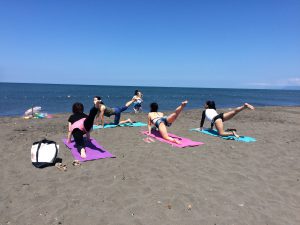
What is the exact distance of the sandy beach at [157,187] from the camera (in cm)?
397

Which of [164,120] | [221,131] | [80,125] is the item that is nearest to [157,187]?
[80,125]

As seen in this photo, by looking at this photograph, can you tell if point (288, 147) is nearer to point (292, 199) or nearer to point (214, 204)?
point (292, 199)

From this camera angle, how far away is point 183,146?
7770 mm

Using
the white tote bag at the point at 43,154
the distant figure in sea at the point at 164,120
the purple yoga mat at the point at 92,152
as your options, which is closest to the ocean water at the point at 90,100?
the distant figure in sea at the point at 164,120

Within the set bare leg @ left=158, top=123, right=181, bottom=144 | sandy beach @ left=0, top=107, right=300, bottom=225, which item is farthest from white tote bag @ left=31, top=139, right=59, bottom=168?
bare leg @ left=158, top=123, right=181, bottom=144

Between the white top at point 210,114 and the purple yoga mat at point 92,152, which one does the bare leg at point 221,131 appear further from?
the purple yoga mat at point 92,152

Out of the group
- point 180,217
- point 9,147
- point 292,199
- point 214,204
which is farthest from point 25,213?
point 292,199

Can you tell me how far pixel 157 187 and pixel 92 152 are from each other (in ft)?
9.24

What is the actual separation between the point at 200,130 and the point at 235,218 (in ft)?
22.4

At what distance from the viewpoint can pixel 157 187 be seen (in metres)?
4.88

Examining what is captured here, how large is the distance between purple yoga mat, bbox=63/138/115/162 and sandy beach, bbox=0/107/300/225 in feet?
0.70

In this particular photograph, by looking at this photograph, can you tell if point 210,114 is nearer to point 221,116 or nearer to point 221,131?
point 221,116

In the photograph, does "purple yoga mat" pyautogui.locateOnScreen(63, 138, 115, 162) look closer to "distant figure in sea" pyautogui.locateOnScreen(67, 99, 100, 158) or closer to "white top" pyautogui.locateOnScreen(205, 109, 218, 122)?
"distant figure in sea" pyautogui.locateOnScreen(67, 99, 100, 158)

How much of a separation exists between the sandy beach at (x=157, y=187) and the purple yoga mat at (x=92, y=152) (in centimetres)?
21
